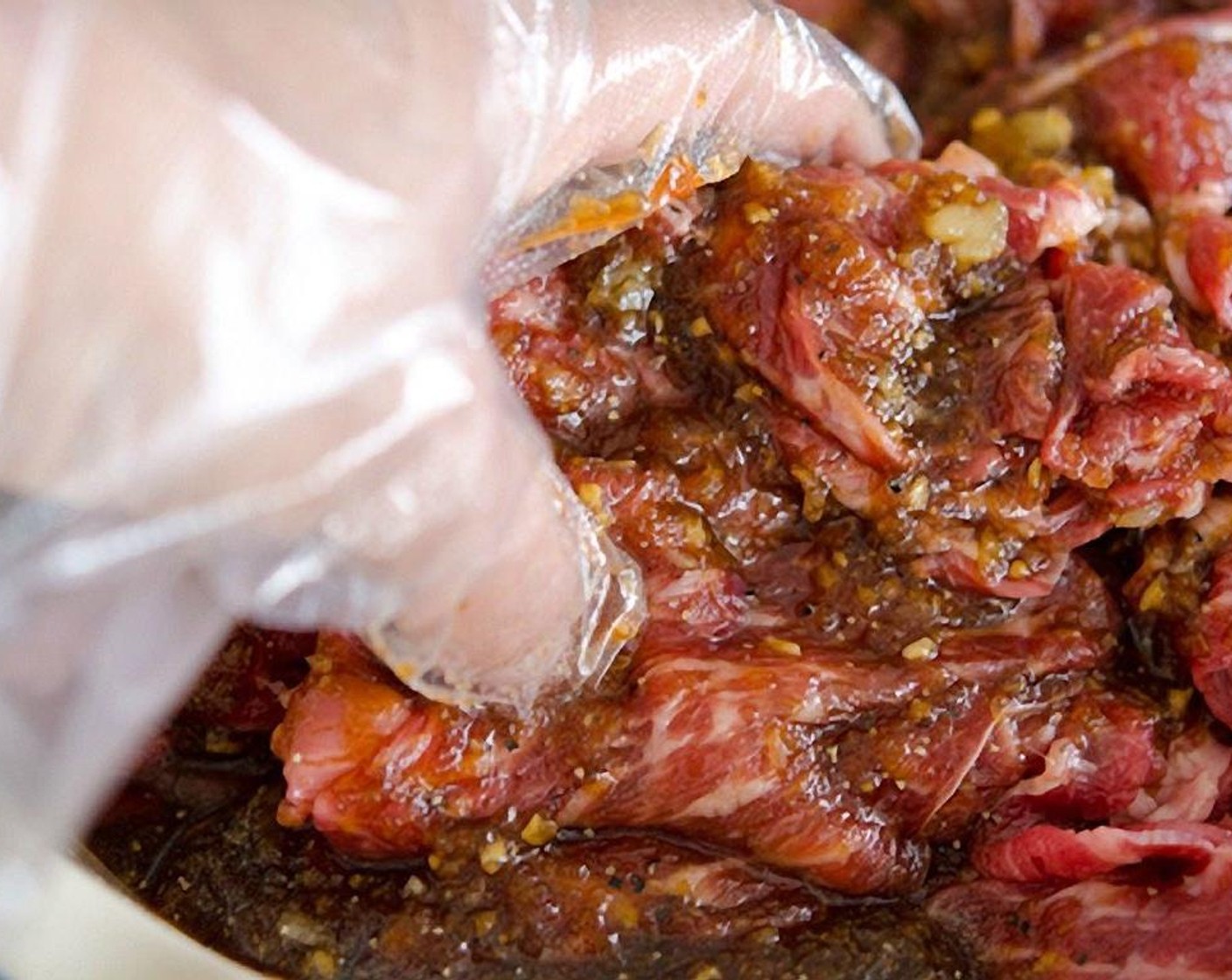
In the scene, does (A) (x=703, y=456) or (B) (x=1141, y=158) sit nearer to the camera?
(A) (x=703, y=456)

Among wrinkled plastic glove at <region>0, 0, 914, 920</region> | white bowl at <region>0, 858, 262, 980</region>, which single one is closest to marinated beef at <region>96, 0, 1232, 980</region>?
white bowl at <region>0, 858, 262, 980</region>

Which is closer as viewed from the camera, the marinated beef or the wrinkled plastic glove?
the wrinkled plastic glove

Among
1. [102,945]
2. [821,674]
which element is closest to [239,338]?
[102,945]

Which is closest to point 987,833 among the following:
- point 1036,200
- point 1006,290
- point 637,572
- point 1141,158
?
point 637,572

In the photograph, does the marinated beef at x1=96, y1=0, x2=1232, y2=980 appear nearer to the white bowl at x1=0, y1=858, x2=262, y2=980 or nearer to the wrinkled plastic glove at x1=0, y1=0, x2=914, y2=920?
the white bowl at x1=0, y1=858, x2=262, y2=980

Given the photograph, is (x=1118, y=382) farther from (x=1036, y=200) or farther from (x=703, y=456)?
(x=703, y=456)

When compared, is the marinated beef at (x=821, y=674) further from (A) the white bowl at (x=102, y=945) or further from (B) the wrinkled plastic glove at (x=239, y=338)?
(B) the wrinkled plastic glove at (x=239, y=338)

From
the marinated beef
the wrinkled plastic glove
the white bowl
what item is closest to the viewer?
the wrinkled plastic glove

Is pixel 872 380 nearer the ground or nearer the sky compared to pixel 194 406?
nearer the ground
